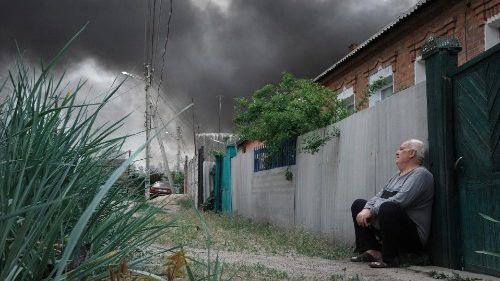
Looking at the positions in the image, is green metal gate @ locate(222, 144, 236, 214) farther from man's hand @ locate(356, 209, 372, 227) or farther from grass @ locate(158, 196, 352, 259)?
man's hand @ locate(356, 209, 372, 227)

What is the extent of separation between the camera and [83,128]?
Answer: 233 cm

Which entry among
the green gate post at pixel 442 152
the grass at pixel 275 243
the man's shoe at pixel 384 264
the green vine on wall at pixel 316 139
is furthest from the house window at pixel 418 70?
the man's shoe at pixel 384 264

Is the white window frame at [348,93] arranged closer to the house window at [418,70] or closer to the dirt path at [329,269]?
the house window at [418,70]

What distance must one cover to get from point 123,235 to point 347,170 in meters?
6.05

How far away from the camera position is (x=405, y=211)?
5.73 metres

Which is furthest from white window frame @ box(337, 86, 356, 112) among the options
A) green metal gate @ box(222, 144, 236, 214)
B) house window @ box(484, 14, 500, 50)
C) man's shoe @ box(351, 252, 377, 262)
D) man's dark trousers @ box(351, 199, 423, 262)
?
man's dark trousers @ box(351, 199, 423, 262)

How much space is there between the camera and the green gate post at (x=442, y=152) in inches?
215

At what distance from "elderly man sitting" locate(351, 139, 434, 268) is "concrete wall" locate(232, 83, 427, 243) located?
366 millimetres

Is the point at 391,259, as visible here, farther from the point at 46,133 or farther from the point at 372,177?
the point at 46,133

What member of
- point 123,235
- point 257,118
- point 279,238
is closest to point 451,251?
point 279,238

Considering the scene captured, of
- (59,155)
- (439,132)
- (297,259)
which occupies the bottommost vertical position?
(297,259)

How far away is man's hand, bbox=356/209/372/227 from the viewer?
19.3 feet

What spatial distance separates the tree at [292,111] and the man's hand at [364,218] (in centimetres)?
283

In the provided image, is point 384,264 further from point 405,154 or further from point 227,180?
point 227,180
